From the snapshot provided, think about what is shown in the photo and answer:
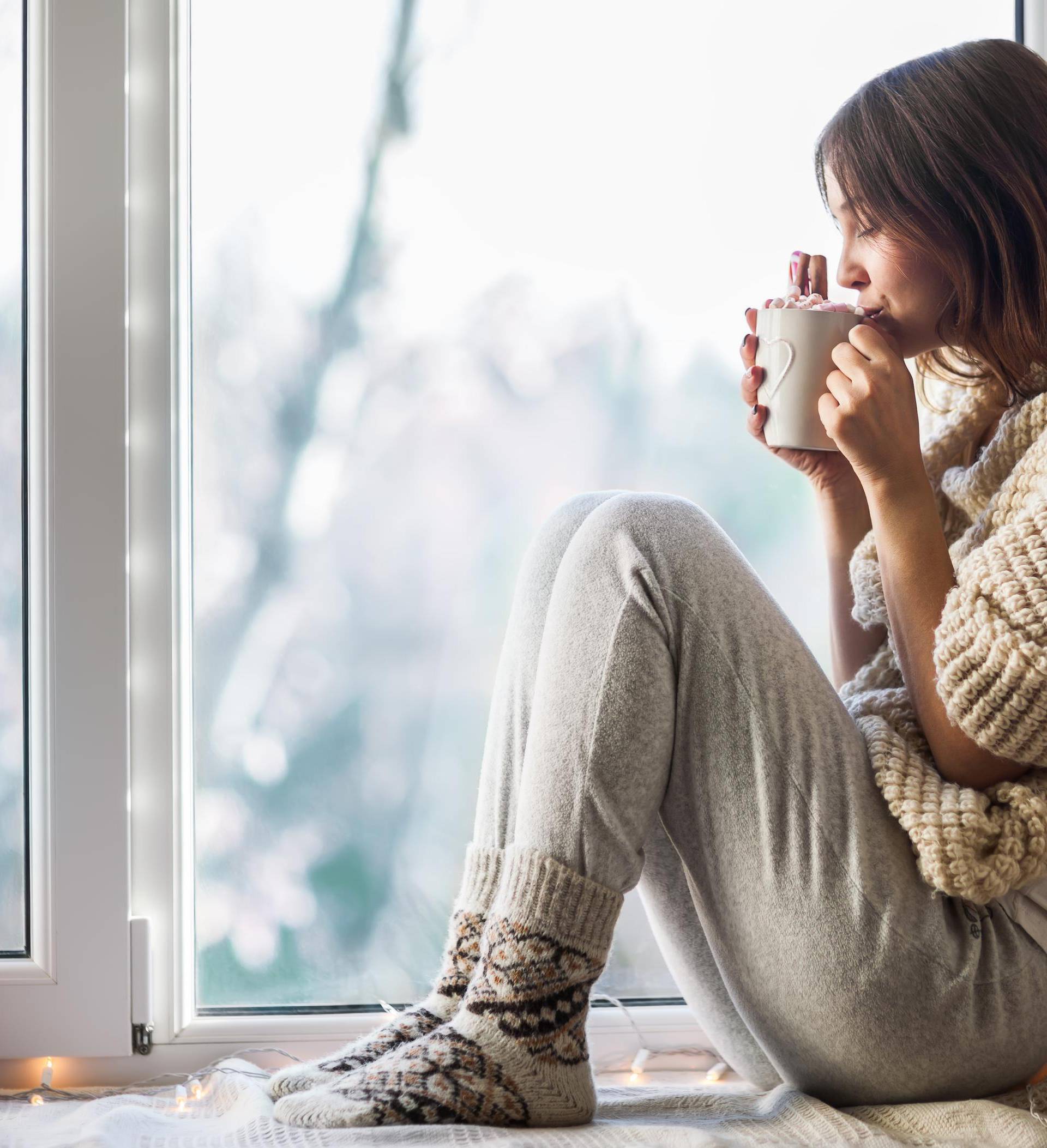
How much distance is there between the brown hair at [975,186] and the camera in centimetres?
86

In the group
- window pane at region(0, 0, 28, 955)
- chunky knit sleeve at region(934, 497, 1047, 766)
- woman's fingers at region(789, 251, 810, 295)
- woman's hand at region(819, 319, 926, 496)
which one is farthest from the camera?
window pane at region(0, 0, 28, 955)

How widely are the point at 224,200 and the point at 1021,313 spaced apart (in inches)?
31.3

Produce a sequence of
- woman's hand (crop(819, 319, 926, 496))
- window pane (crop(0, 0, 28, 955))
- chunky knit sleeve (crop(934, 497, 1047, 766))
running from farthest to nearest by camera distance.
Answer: window pane (crop(0, 0, 28, 955))
woman's hand (crop(819, 319, 926, 496))
chunky knit sleeve (crop(934, 497, 1047, 766))

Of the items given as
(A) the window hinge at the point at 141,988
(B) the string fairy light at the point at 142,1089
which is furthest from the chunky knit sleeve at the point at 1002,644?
(A) the window hinge at the point at 141,988

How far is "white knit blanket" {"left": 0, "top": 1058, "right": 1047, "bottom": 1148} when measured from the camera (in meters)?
0.71

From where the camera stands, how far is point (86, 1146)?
0.70 meters

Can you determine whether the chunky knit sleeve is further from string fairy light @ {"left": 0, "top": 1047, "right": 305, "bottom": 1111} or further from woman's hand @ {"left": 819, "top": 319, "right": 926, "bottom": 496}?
string fairy light @ {"left": 0, "top": 1047, "right": 305, "bottom": 1111}

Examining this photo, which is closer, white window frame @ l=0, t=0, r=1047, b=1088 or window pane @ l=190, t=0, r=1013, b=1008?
white window frame @ l=0, t=0, r=1047, b=1088

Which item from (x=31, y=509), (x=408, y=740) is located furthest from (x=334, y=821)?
(x=31, y=509)

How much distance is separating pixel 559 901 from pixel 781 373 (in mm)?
431

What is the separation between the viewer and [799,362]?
86cm

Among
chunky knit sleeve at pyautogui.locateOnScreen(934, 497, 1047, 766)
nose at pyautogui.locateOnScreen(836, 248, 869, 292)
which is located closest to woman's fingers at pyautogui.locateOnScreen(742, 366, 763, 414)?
nose at pyautogui.locateOnScreen(836, 248, 869, 292)

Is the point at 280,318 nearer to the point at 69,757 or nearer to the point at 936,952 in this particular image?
the point at 69,757

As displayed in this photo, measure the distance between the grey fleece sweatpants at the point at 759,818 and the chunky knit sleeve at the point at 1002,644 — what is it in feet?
0.27
